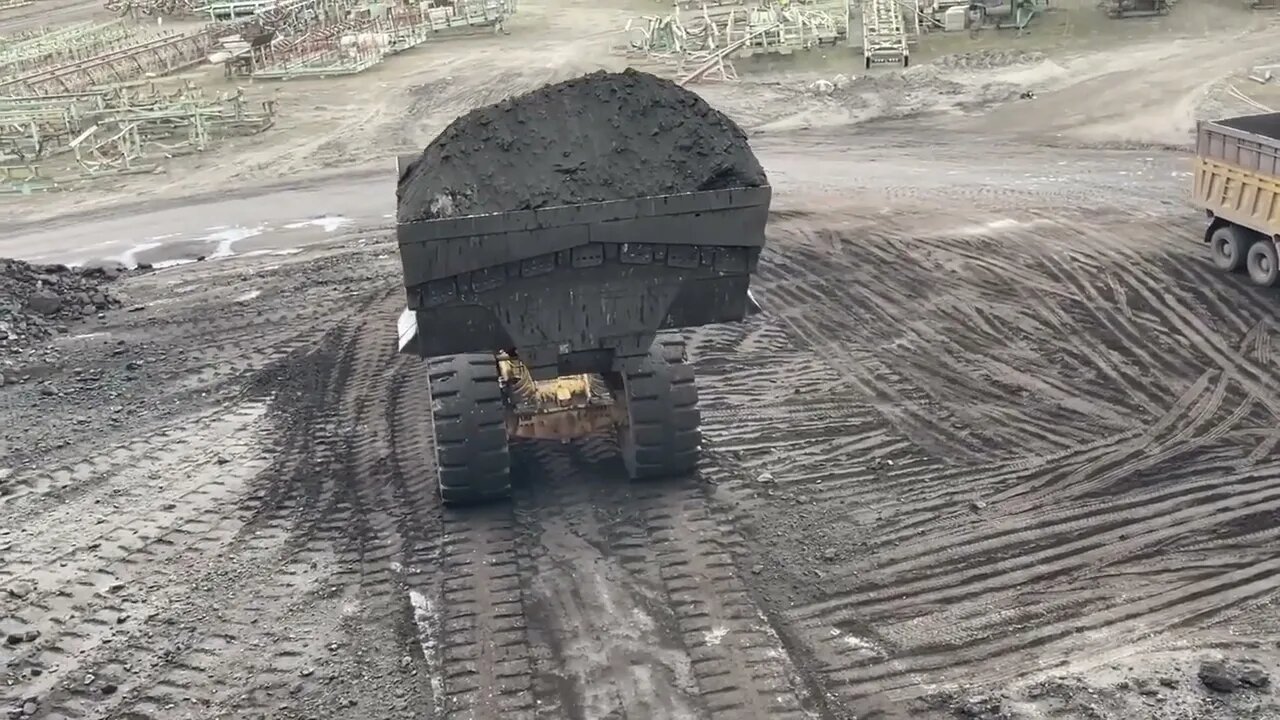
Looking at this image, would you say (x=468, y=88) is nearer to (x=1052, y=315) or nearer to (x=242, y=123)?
(x=242, y=123)

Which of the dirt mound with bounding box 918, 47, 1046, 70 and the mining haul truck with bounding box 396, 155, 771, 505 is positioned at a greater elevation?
the dirt mound with bounding box 918, 47, 1046, 70

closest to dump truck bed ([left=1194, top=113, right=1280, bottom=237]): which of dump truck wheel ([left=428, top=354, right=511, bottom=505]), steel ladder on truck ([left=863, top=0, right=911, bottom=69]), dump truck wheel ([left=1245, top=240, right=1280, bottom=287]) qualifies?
dump truck wheel ([left=1245, top=240, right=1280, bottom=287])

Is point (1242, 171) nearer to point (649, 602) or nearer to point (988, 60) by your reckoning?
point (649, 602)

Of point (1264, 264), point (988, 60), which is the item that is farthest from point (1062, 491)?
point (988, 60)

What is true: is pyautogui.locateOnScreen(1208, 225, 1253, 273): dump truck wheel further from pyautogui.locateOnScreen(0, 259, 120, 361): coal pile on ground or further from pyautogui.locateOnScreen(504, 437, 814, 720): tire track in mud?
pyautogui.locateOnScreen(0, 259, 120, 361): coal pile on ground

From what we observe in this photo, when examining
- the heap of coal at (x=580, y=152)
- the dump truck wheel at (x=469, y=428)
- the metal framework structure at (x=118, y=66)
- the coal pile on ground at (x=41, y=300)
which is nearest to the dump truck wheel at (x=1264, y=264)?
the heap of coal at (x=580, y=152)

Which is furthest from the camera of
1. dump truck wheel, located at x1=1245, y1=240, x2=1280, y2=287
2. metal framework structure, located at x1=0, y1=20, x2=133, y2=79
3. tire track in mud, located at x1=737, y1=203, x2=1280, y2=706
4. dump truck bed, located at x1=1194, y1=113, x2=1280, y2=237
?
metal framework structure, located at x1=0, y1=20, x2=133, y2=79
